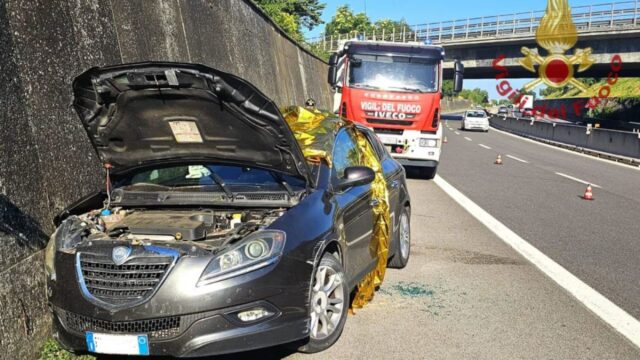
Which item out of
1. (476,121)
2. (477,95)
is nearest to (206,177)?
(476,121)

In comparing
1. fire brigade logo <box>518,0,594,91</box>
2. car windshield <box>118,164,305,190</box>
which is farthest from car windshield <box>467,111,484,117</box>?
Result: car windshield <box>118,164,305,190</box>

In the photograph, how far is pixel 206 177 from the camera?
480 centimetres

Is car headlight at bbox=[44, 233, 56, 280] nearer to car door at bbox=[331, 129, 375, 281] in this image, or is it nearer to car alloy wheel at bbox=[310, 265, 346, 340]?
car alloy wheel at bbox=[310, 265, 346, 340]

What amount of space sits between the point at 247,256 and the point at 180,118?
3.99 ft

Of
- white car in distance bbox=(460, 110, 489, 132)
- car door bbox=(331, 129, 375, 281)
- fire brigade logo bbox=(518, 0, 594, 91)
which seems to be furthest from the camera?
white car in distance bbox=(460, 110, 489, 132)

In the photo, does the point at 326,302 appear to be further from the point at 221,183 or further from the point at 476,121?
the point at 476,121

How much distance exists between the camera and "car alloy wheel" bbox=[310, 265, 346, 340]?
13.3ft

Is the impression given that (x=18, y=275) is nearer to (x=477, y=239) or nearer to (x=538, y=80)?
(x=477, y=239)

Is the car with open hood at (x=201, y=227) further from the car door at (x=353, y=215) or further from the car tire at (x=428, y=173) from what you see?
the car tire at (x=428, y=173)

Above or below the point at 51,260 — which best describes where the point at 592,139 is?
below

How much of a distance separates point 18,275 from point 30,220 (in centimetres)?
51

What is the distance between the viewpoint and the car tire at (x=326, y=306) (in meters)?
4.05

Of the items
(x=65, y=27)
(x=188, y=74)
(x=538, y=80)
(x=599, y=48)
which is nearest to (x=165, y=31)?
(x=65, y=27)

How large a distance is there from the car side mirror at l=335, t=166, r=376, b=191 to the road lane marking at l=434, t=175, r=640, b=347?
228 cm
